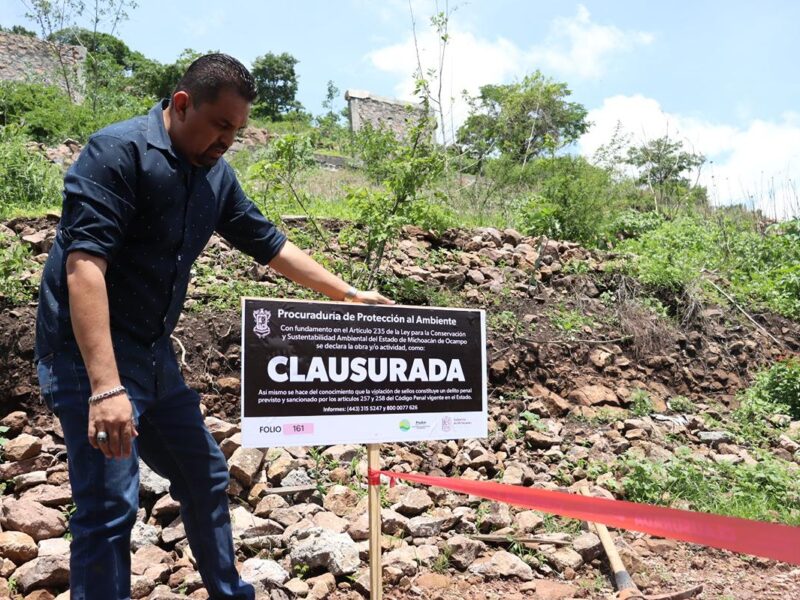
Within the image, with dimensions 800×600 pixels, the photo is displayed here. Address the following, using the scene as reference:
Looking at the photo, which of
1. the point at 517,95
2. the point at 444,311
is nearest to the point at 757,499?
the point at 444,311

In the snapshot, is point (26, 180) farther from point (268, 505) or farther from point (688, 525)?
point (688, 525)

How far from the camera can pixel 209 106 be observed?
6.54ft

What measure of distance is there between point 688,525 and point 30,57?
19.4 m

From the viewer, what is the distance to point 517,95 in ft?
32.8

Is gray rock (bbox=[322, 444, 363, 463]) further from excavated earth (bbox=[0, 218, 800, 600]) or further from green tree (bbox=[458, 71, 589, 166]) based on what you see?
green tree (bbox=[458, 71, 589, 166])

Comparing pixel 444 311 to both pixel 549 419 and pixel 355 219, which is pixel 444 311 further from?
pixel 355 219

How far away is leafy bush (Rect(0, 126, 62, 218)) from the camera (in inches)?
268

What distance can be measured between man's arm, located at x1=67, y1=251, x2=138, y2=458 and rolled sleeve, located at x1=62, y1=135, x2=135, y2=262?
0.17 feet

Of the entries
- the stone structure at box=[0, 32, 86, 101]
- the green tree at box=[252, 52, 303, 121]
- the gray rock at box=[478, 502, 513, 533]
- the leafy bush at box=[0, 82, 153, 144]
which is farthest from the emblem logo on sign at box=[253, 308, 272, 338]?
the green tree at box=[252, 52, 303, 121]

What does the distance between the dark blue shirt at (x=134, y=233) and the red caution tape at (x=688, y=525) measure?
1253 mm

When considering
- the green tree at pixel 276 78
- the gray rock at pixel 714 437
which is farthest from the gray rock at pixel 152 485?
the green tree at pixel 276 78

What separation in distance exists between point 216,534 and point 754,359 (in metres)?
6.17

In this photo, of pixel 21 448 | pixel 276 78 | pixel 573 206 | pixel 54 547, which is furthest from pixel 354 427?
pixel 276 78

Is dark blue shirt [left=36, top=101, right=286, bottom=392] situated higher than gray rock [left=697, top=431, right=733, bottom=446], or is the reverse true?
dark blue shirt [left=36, top=101, right=286, bottom=392]
